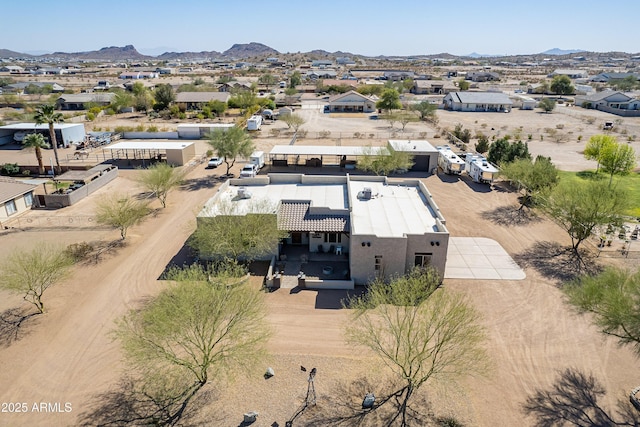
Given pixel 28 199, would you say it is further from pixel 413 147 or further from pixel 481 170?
pixel 481 170

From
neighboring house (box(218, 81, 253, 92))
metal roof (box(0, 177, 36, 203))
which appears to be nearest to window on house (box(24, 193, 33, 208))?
metal roof (box(0, 177, 36, 203))

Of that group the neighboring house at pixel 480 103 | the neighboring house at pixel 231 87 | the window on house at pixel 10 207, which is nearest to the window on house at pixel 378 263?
the window on house at pixel 10 207

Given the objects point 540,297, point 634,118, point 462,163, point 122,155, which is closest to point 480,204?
point 462,163

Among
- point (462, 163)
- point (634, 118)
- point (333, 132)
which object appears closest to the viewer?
point (462, 163)

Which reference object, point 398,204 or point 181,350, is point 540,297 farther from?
point 181,350

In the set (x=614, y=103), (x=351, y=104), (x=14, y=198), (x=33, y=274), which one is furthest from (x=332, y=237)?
(x=614, y=103)

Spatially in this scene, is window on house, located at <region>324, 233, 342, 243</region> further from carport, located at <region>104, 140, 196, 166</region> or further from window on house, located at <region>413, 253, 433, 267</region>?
carport, located at <region>104, 140, 196, 166</region>
